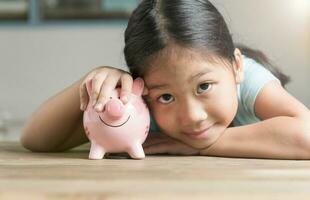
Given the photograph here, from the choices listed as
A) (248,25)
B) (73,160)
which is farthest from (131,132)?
(248,25)

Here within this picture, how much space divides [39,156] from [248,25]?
65.0 inches

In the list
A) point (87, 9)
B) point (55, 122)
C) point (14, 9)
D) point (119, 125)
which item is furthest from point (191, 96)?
point (14, 9)

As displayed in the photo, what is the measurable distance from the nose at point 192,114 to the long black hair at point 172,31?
87mm

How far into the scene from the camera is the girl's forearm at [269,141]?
814 mm

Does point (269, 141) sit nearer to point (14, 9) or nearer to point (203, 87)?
point (203, 87)

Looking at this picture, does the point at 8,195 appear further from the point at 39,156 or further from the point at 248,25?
the point at 248,25

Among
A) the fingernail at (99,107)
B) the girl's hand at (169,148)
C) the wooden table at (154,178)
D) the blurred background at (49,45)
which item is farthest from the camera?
the blurred background at (49,45)

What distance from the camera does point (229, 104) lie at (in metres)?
0.86

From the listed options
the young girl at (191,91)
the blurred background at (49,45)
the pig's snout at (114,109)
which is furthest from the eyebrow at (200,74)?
the blurred background at (49,45)

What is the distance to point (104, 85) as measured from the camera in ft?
2.62

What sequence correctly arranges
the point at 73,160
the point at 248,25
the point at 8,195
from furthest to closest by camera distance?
the point at 248,25, the point at 73,160, the point at 8,195

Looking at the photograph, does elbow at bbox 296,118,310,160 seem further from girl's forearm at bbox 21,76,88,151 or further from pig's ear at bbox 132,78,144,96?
girl's forearm at bbox 21,76,88,151

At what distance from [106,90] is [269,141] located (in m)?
0.26

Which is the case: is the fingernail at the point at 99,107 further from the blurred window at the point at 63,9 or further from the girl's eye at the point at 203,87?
the blurred window at the point at 63,9
